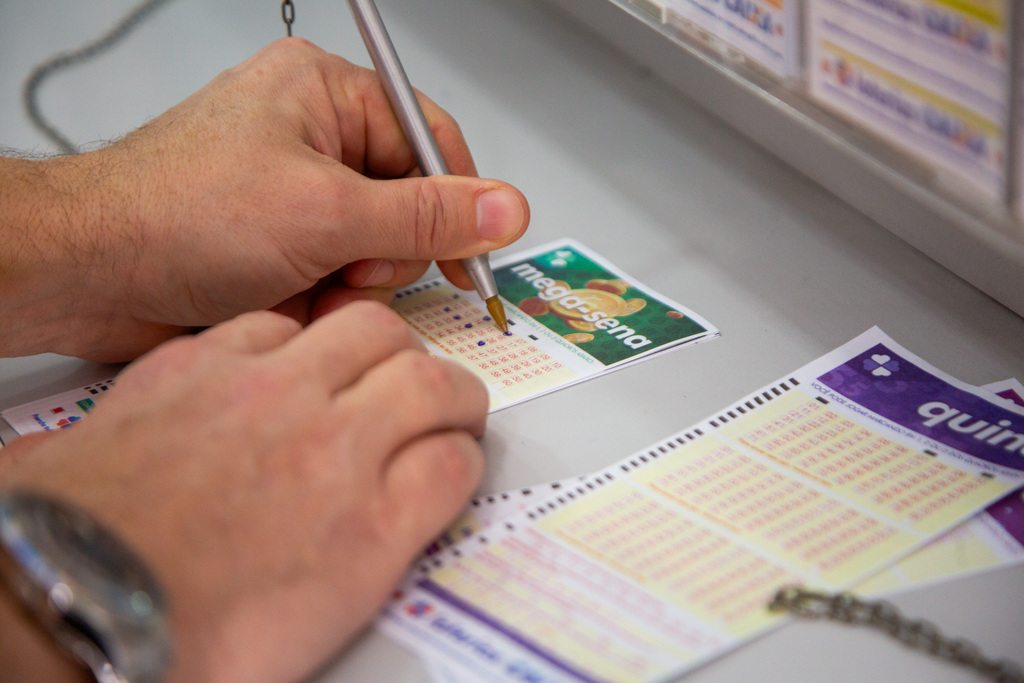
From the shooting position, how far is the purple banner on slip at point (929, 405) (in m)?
0.58

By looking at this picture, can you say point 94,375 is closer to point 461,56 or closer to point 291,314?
point 291,314

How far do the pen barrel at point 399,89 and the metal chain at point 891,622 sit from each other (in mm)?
469

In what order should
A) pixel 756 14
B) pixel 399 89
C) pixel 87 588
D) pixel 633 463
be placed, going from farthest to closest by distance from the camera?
pixel 399 89 → pixel 756 14 → pixel 633 463 → pixel 87 588

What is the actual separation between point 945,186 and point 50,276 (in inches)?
25.8

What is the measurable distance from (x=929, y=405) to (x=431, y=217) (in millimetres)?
390

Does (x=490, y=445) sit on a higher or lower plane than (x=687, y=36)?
lower

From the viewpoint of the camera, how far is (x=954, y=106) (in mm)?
533

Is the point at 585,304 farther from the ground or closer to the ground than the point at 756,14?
closer to the ground

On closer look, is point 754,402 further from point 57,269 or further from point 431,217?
point 57,269

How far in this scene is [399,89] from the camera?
800 mm

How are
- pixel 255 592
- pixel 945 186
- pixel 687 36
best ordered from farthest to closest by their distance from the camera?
pixel 687 36, pixel 945 186, pixel 255 592

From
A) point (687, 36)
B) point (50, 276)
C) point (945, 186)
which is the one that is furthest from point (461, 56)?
point (945, 186)

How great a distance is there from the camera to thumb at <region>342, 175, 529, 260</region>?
71 cm

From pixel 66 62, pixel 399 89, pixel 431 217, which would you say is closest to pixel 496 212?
pixel 431 217
